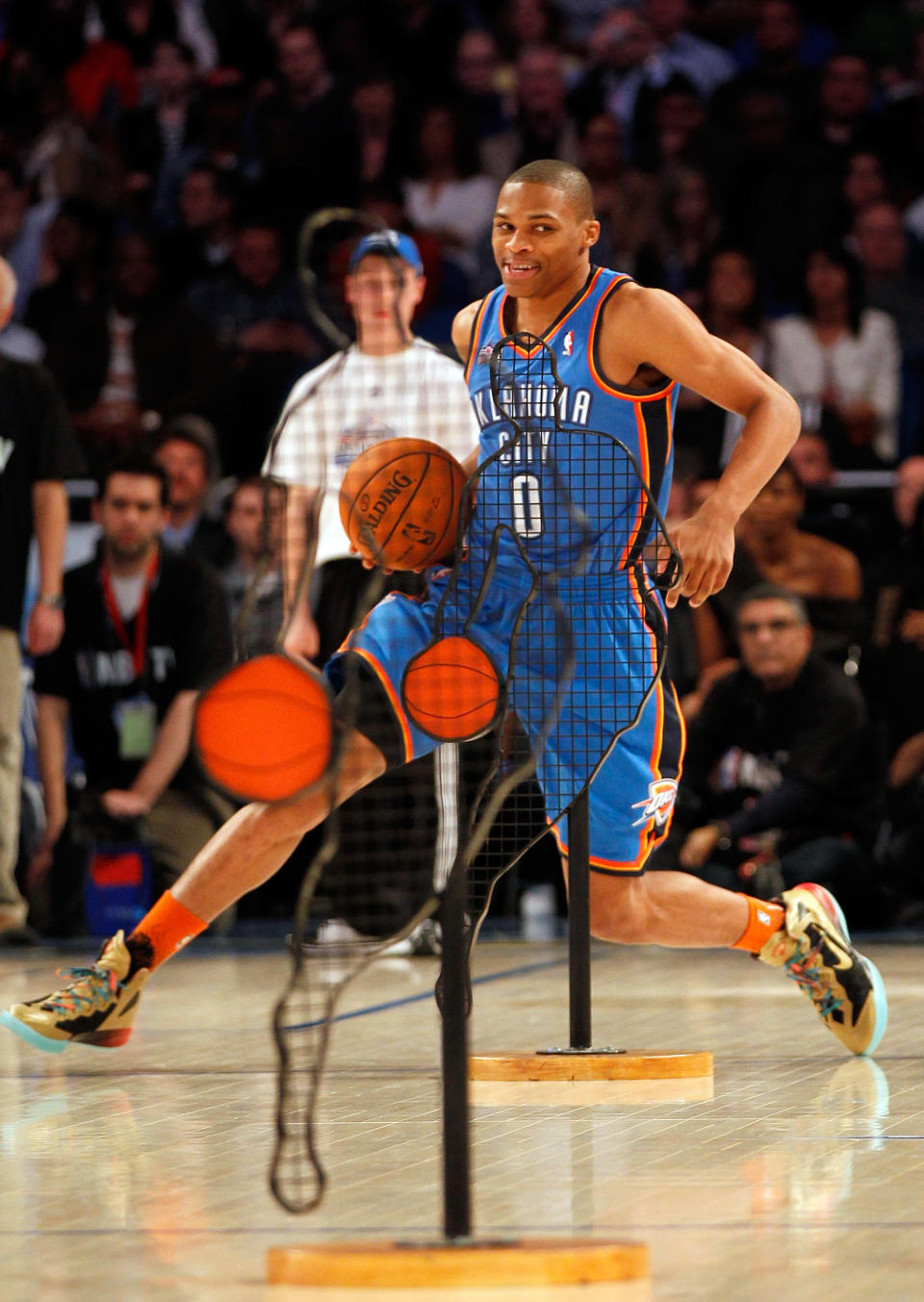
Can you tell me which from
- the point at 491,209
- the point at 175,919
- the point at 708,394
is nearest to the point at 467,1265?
the point at 175,919

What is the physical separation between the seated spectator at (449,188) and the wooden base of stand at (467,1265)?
27.3 ft

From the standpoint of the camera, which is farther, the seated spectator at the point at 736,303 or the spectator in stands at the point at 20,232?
the spectator in stands at the point at 20,232

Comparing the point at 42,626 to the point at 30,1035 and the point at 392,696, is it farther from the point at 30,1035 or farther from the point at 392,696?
the point at 392,696

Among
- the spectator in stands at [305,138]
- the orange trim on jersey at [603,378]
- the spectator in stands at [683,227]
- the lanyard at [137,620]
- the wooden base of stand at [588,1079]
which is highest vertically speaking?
the spectator in stands at [305,138]

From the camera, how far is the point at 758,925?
4098 mm

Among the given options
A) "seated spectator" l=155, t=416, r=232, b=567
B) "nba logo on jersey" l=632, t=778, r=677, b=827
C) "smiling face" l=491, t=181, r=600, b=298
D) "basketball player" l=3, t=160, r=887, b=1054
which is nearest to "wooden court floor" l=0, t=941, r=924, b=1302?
"basketball player" l=3, t=160, r=887, b=1054

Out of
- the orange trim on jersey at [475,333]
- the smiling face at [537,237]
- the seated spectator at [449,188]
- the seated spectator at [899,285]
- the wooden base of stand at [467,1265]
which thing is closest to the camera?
the wooden base of stand at [467,1265]

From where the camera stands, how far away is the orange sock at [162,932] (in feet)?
12.7

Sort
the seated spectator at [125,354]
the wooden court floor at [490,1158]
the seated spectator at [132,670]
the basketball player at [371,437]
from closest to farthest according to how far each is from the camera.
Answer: the wooden court floor at [490,1158]
the basketball player at [371,437]
the seated spectator at [132,670]
the seated spectator at [125,354]

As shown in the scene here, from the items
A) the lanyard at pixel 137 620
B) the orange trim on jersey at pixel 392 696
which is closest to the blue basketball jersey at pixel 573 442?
the orange trim on jersey at pixel 392 696

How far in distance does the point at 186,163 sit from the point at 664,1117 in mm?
8537

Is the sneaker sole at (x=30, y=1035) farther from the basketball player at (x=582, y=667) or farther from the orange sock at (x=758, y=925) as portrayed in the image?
the orange sock at (x=758, y=925)

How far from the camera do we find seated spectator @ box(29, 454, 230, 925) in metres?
7.23

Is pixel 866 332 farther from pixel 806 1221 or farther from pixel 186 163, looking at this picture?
pixel 806 1221
